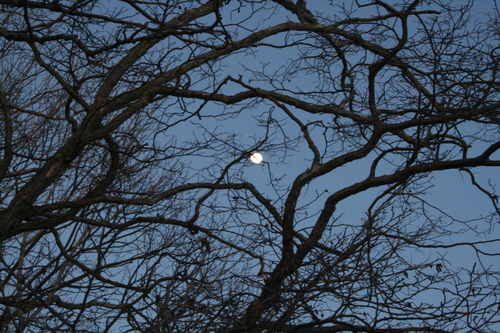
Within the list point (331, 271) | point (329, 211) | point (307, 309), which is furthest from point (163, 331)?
point (329, 211)

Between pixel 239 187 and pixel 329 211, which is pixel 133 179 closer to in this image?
pixel 239 187

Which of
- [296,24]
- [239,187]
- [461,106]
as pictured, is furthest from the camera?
[296,24]

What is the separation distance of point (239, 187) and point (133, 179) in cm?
134

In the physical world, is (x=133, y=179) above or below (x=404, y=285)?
above

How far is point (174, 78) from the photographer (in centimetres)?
532

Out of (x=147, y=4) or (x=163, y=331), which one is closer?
(x=163, y=331)

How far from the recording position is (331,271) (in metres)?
3.29

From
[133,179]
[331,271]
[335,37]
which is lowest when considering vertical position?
[331,271]

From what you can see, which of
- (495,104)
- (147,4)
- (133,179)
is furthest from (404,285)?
(133,179)

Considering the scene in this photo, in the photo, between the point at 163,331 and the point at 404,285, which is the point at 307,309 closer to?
the point at 404,285

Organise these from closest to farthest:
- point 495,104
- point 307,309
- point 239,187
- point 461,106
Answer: point 307,309 < point 495,104 < point 461,106 < point 239,187

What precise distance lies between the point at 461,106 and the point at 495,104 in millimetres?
323

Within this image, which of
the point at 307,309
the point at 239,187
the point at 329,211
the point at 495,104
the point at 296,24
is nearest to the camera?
the point at 307,309

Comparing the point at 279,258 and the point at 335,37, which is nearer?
the point at 279,258
